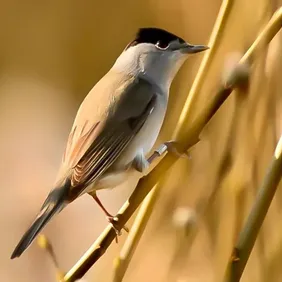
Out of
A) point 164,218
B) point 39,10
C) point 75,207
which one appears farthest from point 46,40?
point 164,218

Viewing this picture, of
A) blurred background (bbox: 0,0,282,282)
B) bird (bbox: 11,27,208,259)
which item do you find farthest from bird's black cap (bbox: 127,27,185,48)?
blurred background (bbox: 0,0,282,282)

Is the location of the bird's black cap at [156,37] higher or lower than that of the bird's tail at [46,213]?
higher

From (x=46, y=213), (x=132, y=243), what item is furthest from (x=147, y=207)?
(x=46, y=213)

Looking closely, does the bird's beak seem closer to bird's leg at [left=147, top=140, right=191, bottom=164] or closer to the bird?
the bird

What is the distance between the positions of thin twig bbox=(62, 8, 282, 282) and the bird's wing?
10cm

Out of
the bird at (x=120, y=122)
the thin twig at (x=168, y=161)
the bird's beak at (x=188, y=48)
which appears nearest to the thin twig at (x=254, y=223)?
the thin twig at (x=168, y=161)

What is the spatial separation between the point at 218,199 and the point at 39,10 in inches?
30.7

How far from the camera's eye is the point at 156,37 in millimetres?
1022

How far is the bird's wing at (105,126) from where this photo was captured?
904 mm

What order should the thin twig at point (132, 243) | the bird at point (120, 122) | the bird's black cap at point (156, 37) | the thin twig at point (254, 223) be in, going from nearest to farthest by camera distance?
the thin twig at point (254, 223), the thin twig at point (132, 243), the bird at point (120, 122), the bird's black cap at point (156, 37)

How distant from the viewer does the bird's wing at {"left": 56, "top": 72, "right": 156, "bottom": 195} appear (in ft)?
2.97

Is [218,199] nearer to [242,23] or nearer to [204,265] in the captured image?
[204,265]

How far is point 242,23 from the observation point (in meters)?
1.06

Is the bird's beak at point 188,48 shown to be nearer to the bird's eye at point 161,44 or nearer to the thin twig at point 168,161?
the bird's eye at point 161,44
